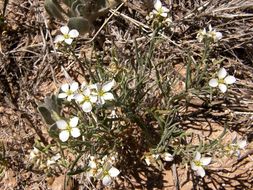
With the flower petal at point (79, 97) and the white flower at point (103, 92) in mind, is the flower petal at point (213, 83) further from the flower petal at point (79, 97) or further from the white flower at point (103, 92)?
the flower petal at point (79, 97)

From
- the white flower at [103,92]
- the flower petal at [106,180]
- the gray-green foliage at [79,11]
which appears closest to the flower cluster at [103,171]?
the flower petal at [106,180]

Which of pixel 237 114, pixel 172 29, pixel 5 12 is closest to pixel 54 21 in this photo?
pixel 5 12

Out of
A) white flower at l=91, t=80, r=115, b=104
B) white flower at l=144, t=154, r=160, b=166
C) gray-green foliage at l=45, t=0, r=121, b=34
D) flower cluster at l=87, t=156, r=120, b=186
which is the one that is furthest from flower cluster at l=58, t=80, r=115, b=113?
gray-green foliage at l=45, t=0, r=121, b=34

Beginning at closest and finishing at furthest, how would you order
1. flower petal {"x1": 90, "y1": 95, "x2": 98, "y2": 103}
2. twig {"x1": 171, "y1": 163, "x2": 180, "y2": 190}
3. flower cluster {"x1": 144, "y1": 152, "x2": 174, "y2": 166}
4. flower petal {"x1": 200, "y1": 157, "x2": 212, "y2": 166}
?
flower petal {"x1": 90, "y1": 95, "x2": 98, "y2": 103}, flower petal {"x1": 200, "y1": 157, "x2": 212, "y2": 166}, flower cluster {"x1": 144, "y1": 152, "x2": 174, "y2": 166}, twig {"x1": 171, "y1": 163, "x2": 180, "y2": 190}

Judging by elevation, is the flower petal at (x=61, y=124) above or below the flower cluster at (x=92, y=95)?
below

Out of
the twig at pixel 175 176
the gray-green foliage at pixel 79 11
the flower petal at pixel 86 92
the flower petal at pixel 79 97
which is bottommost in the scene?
the twig at pixel 175 176

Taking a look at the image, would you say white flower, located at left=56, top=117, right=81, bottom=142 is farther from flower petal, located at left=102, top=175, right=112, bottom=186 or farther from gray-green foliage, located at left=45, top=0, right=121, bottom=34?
gray-green foliage, located at left=45, top=0, right=121, bottom=34
